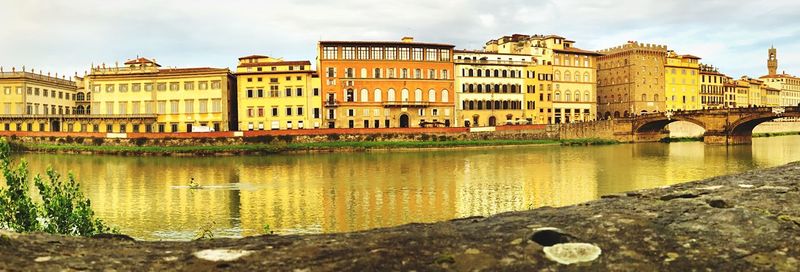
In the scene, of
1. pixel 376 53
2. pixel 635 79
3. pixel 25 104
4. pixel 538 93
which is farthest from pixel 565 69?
pixel 25 104

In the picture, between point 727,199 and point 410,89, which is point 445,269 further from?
point 410,89

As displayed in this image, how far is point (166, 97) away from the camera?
80875mm

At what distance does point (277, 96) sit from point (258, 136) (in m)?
11.0

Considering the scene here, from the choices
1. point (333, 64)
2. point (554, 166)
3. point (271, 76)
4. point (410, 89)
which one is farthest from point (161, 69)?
point (554, 166)

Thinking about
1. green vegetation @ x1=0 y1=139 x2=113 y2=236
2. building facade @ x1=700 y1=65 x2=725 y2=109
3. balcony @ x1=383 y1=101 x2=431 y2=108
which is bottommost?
green vegetation @ x1=0 y1=139 x2=113 y2=236

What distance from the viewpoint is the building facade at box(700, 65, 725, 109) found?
119 m

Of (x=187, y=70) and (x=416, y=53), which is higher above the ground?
(x=416, y=53)

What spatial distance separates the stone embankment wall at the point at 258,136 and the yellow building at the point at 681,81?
160ft

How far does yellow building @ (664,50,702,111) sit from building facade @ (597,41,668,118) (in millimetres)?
1811

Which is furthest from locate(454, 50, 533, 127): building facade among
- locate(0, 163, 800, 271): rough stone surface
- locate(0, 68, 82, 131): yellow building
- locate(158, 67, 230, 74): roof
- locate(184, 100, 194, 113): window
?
locate(0, 163, 800, 271): rough stone surface

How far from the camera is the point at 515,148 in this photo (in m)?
72.4

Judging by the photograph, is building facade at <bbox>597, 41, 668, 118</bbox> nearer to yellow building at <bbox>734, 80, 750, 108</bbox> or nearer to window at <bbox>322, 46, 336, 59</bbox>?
yellow building at <bbox>734, 80, 750, 108</bbox>

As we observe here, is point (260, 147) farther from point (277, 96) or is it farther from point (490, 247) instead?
point (490, 247)

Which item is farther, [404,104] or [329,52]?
[404,104]
